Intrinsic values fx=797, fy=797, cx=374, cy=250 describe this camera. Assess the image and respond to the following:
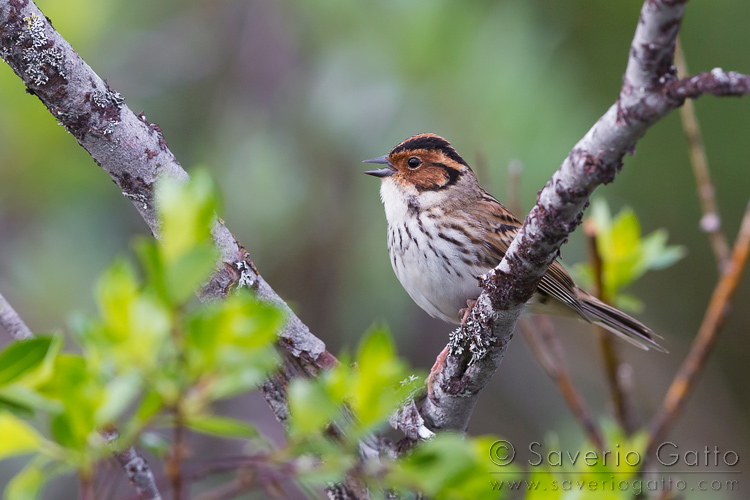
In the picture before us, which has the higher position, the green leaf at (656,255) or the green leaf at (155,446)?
the green leaf at (155,446)

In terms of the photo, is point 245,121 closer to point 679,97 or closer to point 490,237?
point 490,237

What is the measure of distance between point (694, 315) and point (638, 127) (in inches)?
213

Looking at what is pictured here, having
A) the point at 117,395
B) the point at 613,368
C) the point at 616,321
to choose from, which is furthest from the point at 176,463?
the point at 616,321

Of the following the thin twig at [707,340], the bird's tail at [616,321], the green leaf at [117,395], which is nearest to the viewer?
the green leaf at [117,395]

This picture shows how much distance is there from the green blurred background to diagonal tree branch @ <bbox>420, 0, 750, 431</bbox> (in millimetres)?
1674

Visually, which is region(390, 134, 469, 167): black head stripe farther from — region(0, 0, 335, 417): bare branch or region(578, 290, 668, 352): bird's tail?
region(0, 0, 335, 417): bare branch

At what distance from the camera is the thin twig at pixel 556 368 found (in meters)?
2.82

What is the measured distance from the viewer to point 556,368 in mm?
2990

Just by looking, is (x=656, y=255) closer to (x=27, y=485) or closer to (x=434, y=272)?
(x=434, y=272)

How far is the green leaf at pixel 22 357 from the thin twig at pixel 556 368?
2.03m

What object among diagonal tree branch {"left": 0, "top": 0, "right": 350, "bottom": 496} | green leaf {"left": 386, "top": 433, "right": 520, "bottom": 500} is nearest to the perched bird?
diagonal tree branch {"left": 0, "top": 0, "right": 350, "bottom": 496}

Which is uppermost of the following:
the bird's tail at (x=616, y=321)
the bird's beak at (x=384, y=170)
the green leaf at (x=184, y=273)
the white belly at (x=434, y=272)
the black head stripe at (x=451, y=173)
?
the green leaf at (x=184, y=273)

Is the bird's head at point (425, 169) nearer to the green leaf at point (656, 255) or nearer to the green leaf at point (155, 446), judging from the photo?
the green leaf at point (656, 255)

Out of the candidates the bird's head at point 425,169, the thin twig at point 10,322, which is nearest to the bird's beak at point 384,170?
the bird's head at point 425,169
